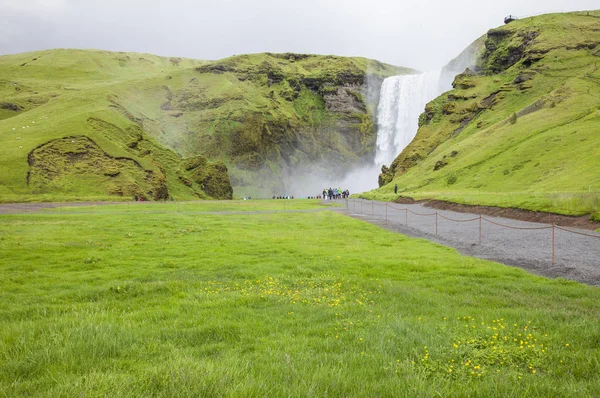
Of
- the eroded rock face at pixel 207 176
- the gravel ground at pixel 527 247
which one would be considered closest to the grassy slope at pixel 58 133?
the eroded rock face at pixel 207 176

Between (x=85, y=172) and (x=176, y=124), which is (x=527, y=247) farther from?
(x=176, y=124)

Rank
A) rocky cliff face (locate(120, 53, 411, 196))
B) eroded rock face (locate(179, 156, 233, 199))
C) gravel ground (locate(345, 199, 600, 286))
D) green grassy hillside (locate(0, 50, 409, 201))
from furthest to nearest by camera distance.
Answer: rocky cliff face (locate(120, 53, 411, 196)) → eroded rock face (locate(179, 156, 233, 199)) → green grassy hillside (locate(0, 50, 409, 201)) → gravel ground (locate(345, 199, 600, 286))

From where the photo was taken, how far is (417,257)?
1494cm

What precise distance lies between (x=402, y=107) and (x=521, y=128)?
216 ft

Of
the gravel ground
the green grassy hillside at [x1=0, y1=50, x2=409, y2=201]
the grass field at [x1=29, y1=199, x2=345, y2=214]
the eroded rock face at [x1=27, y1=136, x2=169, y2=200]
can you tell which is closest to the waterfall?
the green grassy hillside at [x1=0, y1=50, x2=409, y2=201]

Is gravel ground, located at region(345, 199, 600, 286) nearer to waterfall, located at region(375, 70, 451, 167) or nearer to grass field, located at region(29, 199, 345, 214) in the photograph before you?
grass field, located at region(29, 199, 345, 214)

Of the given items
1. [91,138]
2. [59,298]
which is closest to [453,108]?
[91,138]

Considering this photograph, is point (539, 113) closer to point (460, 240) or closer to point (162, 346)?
point (460, 240)

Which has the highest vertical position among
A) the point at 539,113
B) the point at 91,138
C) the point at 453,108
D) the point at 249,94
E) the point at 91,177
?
the point at 249,94

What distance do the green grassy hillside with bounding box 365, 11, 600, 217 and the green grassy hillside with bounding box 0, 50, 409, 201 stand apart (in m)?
49.2

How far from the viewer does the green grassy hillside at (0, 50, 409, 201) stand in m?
67.4

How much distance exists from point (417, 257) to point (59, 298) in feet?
40.4

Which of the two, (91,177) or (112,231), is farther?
(91,177)

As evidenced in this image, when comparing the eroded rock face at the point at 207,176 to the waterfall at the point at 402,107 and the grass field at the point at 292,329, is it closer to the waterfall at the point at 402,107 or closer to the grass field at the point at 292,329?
the waterfall at the point at 402,107
